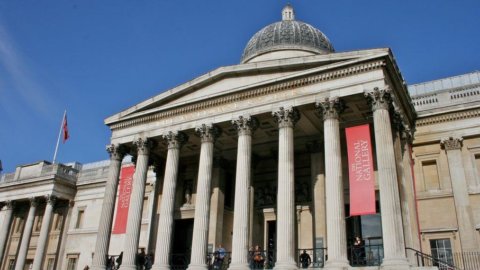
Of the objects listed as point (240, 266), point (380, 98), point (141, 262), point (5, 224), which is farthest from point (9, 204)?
point (380, 98)

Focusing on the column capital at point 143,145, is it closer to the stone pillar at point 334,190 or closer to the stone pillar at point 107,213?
the stone pillar at point 107,213

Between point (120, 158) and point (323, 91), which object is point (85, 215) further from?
point (323, 91)

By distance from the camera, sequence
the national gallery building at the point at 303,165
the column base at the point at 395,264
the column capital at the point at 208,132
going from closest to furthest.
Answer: the column base at the point at 395,264 → the national gallery building at the point at 303,165 → the column capital at the point at 208,132

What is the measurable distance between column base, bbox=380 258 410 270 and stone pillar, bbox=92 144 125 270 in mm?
12628

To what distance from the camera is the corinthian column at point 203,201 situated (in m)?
17.8

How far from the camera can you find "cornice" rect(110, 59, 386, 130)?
17.0 m

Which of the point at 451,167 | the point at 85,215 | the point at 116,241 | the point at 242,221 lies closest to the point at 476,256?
the point at 451,167

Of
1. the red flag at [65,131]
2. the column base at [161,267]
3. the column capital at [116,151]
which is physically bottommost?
the column base at [161,267]

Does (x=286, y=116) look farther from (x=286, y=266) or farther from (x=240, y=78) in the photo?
(x=286, y=266)

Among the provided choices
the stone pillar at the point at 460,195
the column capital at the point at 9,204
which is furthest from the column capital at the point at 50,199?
the stone pillar at the point at 460,195

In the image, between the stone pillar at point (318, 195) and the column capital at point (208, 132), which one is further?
the column capital at point (208, 132)

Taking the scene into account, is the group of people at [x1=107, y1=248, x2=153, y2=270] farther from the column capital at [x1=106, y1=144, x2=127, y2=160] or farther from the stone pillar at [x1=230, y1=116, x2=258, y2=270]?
the stone pillar at [x1=230, y1=116, x2=258, y2=270]

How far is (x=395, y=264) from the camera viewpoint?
13.8 m

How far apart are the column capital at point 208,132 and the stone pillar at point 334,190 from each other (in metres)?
5.07
